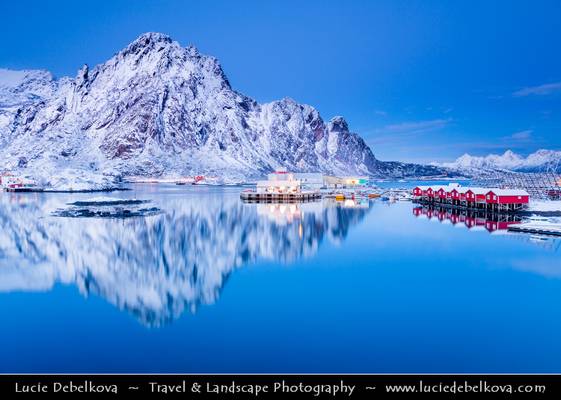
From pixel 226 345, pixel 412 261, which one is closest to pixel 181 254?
pixel 412 261

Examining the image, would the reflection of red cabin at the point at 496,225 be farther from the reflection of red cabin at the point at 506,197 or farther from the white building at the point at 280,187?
the white building at the point at 280,187

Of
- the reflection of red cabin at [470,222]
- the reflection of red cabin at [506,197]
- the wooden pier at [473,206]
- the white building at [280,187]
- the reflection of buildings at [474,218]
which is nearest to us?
the reflection of buildings at [474,218]

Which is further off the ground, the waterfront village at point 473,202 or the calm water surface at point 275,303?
the waterfront village at point 473,202

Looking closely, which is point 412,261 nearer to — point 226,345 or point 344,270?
point 344,270

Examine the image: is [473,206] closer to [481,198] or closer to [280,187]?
[481,198]

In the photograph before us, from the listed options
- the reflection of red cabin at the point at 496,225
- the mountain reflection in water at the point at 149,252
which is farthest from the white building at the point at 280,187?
the reflection of red cabin at the point at 496,225

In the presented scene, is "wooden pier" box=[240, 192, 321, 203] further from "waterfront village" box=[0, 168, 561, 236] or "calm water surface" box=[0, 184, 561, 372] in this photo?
"calm water surface" box=[0, 184, 561, 372]
